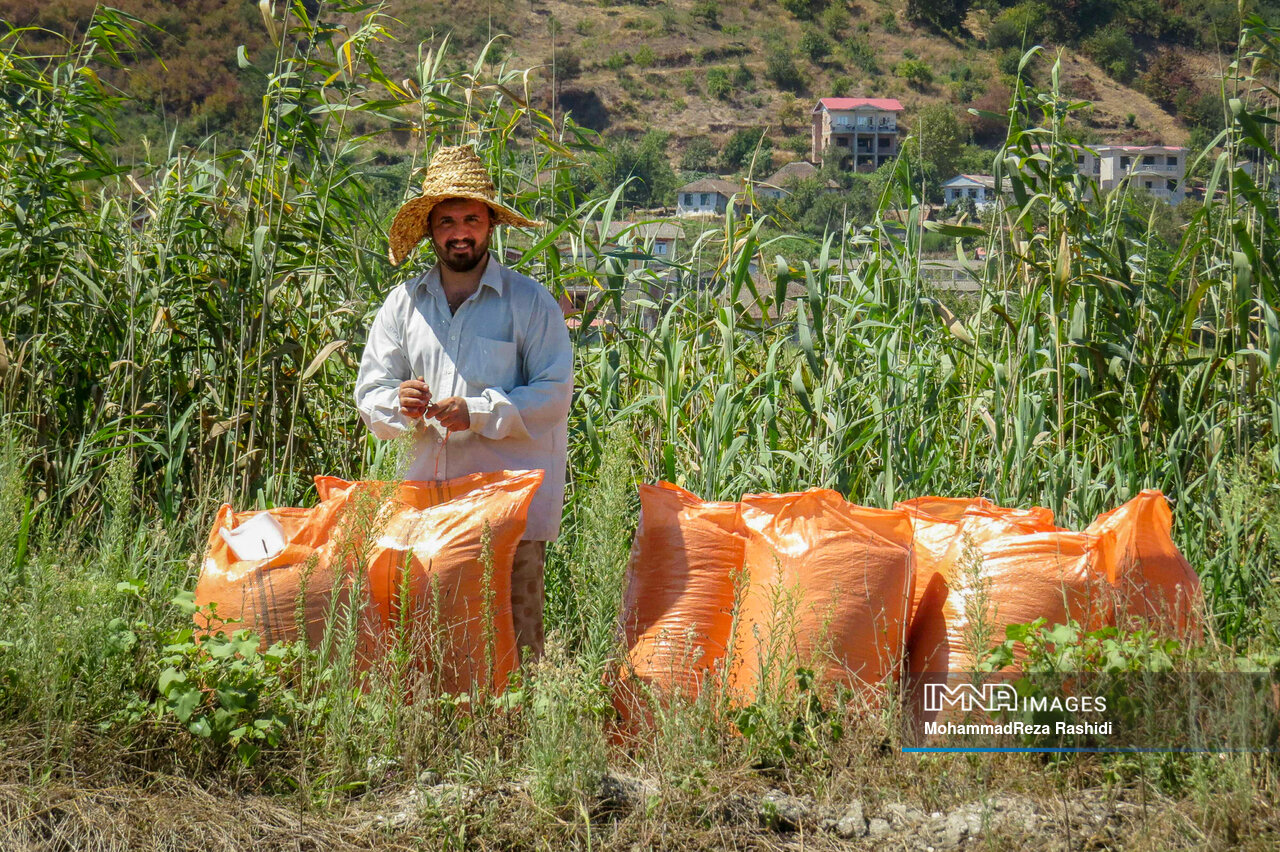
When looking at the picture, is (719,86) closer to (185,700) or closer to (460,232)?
(460,232)

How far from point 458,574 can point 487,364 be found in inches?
24.0

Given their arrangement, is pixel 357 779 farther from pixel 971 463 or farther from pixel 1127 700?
pixel 971 463

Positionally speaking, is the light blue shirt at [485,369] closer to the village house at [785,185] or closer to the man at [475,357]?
the man at [475,357]

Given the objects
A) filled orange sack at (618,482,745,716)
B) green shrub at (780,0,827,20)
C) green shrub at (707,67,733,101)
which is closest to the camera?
filled orange sack at (618,482,745,716)

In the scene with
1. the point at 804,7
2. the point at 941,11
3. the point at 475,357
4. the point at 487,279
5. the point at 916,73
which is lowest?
the point at 475,357

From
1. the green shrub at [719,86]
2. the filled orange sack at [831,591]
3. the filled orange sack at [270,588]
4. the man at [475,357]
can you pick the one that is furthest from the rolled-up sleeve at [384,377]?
the green shrub at [719,86]

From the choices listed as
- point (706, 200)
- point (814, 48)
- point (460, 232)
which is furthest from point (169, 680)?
point (814, 48)

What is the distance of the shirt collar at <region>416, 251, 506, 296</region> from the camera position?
3.14 meters

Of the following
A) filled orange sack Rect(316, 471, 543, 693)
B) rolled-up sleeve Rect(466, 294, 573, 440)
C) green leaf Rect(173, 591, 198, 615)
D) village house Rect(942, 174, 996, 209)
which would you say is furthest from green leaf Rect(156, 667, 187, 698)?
village house Rect(942, 174, 996, 209)

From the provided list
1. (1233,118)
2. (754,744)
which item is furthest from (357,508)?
(1233,118)

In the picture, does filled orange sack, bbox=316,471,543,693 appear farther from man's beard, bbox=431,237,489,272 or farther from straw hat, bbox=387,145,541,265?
straw hat, bbox=387,145,541,265

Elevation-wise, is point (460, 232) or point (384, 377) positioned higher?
point (460, 232)

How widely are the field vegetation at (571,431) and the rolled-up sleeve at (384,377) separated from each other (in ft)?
0.93

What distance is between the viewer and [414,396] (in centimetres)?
286
